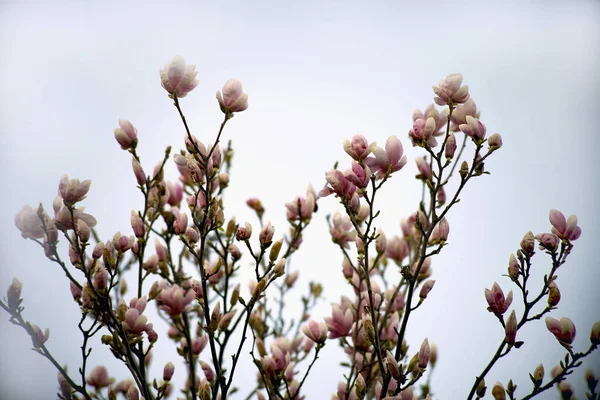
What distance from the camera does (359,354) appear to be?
4.39ft

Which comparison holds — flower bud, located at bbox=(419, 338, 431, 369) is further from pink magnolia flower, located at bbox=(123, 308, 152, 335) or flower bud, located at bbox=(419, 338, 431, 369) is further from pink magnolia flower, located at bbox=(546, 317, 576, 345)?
pink magnolia flower, located at bbox=(123, 308, 152, 335)

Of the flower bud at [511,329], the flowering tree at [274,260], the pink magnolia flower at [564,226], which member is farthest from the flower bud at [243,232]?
the pink magnolia flower at [564,226]

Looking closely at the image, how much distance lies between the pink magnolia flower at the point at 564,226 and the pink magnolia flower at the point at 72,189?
1088 mm

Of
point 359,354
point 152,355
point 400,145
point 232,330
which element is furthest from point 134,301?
point 400,145

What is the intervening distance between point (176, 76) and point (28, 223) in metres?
0.48

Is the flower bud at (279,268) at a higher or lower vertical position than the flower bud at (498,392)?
higher

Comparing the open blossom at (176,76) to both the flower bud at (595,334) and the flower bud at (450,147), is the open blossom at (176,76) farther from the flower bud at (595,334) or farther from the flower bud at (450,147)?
the flower bud at (595,334)

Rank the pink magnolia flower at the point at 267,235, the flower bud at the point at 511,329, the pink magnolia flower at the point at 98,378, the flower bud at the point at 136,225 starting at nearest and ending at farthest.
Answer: the flower bud at the point at 511,329, the pink magnolia flower at the point at 267,235, the flower bud at the point at 136,225, the pink magnolia flower at the point at 98,378

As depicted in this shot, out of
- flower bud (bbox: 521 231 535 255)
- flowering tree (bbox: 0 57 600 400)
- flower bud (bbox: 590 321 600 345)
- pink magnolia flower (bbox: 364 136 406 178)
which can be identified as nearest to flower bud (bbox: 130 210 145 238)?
flowering tree (bbox: 0 57 600 400)

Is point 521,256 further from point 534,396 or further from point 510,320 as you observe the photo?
point 534,396

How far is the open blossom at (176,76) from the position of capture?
1.09 metres

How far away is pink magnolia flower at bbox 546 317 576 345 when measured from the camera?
1.06m

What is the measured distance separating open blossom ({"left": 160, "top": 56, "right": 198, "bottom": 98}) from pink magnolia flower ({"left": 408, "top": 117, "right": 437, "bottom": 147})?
541 millimetres

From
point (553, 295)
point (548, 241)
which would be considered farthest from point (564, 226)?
point (553, 295)
